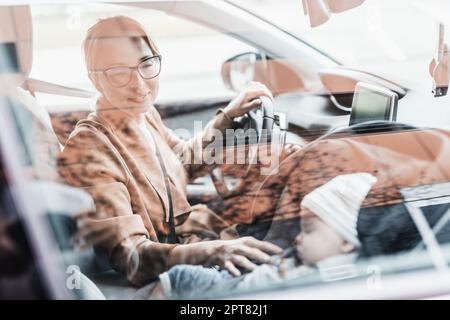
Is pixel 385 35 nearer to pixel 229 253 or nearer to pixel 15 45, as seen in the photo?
pixel 229 253

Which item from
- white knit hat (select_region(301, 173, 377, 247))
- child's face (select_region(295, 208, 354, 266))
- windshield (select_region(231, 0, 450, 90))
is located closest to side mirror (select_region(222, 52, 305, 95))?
windshield (select_region(231, 0, 450, 90))

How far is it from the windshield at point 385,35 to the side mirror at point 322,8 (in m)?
0.02

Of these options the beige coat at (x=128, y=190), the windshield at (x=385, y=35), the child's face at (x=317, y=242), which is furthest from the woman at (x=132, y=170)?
the windshield at (x=385, y=35)

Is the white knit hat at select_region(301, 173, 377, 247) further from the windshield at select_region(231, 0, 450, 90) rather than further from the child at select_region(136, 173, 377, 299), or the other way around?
the windshield at select_region(231, 0, 450, 90)

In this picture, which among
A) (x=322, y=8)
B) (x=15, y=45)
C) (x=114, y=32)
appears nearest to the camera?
(x=15, y=45)

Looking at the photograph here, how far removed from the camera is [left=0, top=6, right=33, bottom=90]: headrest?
1.71 meters

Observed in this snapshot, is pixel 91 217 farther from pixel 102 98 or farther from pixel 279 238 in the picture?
pixel 279 238

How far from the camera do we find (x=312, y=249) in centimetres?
188

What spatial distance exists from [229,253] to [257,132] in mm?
413

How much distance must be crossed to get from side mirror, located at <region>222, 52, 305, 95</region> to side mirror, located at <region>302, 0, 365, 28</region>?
0.57 ft

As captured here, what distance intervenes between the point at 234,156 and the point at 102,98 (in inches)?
17.5

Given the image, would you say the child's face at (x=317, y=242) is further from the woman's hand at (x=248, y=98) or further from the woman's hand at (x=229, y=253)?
the woman's hand at (x=248, y=98)

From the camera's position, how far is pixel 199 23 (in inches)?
80.6

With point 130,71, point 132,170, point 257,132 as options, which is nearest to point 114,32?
point 130,71
